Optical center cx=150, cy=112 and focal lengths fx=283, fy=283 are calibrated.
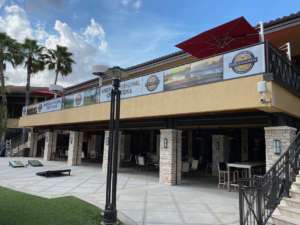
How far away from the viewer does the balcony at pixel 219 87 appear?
8062 mm

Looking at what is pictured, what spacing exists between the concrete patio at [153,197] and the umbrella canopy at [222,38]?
5648 millimetres

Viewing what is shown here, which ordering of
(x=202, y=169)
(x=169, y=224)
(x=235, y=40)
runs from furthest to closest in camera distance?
(x=202, y=169), (x=235, y=40), (x=169, y=224)

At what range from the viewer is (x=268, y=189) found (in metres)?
6.45

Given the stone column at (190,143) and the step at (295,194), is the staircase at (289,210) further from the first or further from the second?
the stone column at (190,143)

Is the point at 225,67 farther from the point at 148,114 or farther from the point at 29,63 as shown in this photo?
the point at 29,63

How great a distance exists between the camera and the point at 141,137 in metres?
25.2

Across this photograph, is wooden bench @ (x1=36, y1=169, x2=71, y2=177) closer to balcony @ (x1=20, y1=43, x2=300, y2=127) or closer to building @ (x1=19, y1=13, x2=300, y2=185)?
building @ (x1=19, y1=13, x2=300, y2=185)

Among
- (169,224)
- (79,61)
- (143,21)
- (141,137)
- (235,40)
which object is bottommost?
(169,224)

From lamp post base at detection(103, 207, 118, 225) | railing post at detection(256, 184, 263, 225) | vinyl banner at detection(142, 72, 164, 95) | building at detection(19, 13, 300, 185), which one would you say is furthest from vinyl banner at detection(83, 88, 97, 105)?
railing post at detection(256, 184, 263, 225)

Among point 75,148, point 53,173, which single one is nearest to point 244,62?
point 53,173

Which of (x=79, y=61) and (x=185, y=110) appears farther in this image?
(x=79, y=61)

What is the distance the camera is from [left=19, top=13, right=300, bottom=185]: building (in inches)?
328

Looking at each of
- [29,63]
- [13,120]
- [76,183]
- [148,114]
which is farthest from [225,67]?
[13,120]

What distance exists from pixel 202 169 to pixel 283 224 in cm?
1336
